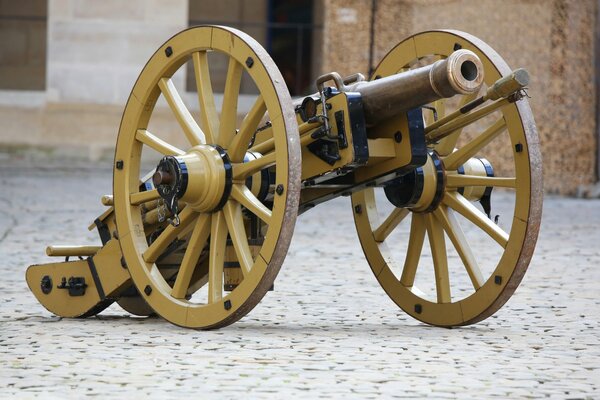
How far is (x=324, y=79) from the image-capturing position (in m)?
5.46

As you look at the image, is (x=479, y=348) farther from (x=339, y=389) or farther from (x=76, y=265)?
(x=76, y=265)

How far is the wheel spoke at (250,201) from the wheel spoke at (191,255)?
20 centimetres

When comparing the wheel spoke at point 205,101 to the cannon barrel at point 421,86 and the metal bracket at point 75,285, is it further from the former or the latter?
the metal bracket at point 75,285

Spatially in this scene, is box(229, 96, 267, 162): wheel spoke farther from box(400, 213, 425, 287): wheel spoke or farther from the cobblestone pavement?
box(400, 213, 425, 287): wheel spoke

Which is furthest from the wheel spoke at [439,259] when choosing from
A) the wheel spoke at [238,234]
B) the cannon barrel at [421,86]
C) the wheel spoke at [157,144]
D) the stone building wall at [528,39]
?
the stone building wall at [528,39]

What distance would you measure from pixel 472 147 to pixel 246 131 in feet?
3.01

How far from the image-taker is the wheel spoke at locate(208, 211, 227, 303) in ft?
18.1

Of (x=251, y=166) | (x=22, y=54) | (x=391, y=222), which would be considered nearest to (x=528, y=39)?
(x=22, y=54)

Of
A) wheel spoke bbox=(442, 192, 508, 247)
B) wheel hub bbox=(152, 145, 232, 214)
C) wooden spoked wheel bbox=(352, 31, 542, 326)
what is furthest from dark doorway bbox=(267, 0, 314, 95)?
wheel hub bbox=(152, 145, 232, 214)

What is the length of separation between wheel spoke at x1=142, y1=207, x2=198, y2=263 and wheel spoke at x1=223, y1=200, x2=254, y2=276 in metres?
0.19

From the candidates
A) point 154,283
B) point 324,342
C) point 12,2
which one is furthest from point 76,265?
point 12,2

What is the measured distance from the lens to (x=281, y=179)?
17.0ft

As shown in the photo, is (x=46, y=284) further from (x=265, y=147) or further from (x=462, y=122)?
(x=462, y=122)

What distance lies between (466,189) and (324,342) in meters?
0.92
